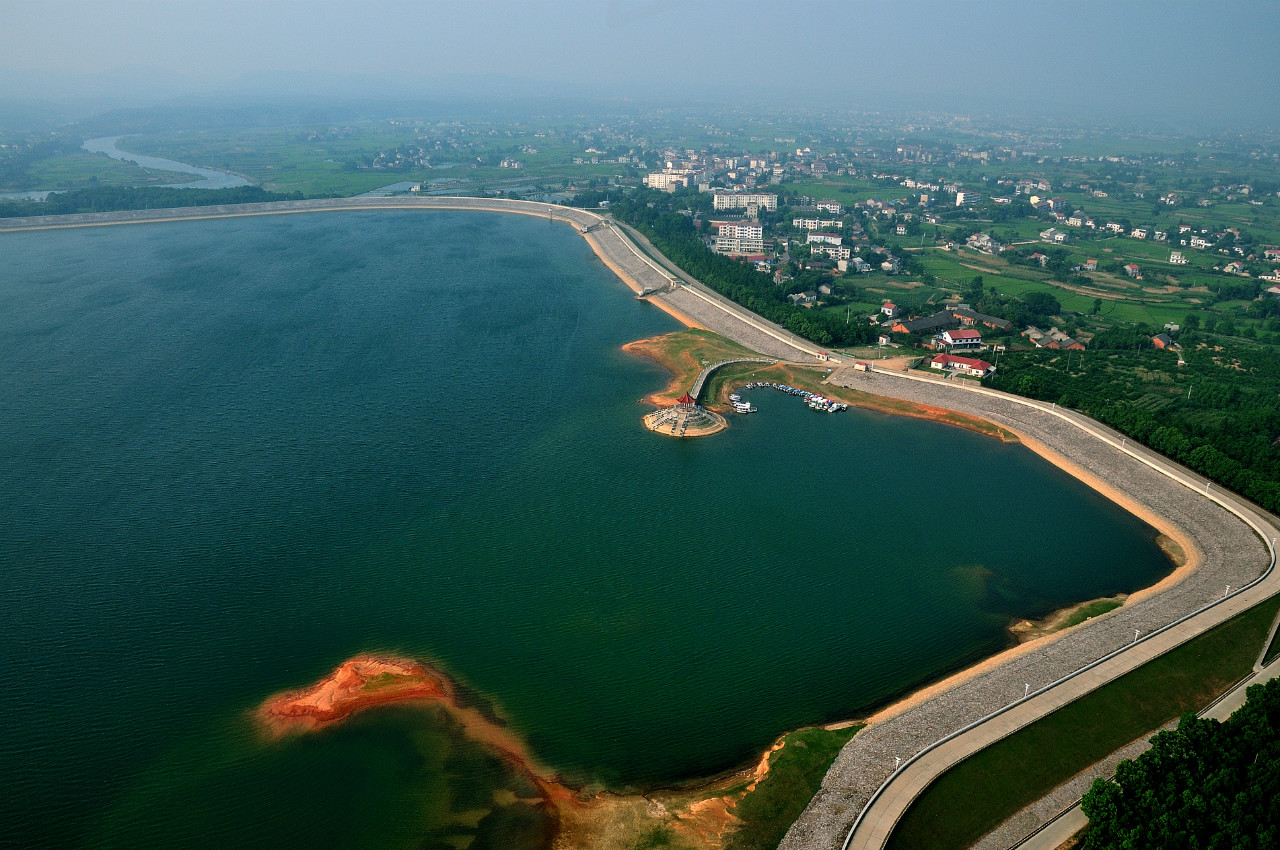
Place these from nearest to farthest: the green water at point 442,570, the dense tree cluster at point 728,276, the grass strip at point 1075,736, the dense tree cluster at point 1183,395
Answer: the grass strip at point 1075,736 < the green water at point 442,570 < the dense tree cluster at point 1183,395 < the dense tree cluster at point 728,276

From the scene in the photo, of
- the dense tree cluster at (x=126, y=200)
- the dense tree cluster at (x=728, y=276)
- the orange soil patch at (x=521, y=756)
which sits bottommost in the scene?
the orange soil patch at (x=521, y=756)

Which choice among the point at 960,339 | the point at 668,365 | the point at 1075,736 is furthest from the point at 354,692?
the point at 960,339

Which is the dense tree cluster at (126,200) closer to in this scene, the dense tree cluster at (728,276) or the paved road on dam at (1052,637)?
the dense tree cluster at (728,276)

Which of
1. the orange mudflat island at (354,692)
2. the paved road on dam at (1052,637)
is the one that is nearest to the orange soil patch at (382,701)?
the orange mudflat island at (354,692)

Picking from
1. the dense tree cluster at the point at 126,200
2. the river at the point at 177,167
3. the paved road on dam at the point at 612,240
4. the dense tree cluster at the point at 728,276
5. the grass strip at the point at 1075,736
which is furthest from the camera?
the river at the point at 177,167

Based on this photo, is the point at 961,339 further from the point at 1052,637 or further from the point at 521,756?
the point at 521,756

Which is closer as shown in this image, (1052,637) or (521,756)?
(521,756)
